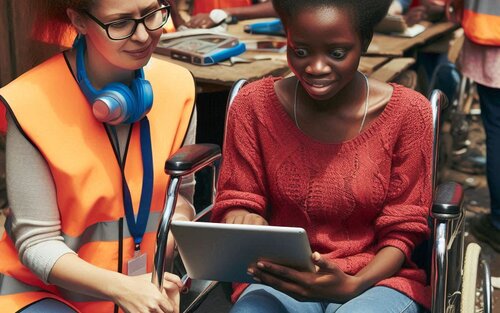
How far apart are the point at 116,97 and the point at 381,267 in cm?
77

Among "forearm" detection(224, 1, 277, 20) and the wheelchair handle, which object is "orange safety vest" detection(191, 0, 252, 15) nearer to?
"forearm" detection(224, 1, 277, 20)

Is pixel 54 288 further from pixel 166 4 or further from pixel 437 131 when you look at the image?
pixel 437 131

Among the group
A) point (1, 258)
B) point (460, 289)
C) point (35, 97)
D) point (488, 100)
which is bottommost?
point (488, 100)

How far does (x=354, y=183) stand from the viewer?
239 centimetres

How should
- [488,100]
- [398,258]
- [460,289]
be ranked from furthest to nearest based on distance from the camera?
[488,100] < [460,289] < [398,258]

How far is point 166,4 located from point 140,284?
71 centimetres

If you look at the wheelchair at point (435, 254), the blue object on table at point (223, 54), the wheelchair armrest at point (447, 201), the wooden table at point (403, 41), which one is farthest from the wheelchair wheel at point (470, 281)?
the wooden table at point (403, 41)

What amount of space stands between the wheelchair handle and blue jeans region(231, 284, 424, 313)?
207 mm

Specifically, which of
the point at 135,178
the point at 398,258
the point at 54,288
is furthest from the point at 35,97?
the point at 398,258

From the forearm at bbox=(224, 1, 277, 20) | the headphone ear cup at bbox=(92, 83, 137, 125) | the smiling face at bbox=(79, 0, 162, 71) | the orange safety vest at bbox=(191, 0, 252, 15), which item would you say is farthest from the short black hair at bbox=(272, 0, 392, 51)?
the orange safety vest at bbox=(191, 0, 252, 15)

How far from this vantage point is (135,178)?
2.45m

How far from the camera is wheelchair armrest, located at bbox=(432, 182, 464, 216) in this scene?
217 centimetres

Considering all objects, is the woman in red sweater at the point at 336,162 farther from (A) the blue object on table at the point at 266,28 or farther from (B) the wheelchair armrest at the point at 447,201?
(A) the blue object on table at the point at 266,28

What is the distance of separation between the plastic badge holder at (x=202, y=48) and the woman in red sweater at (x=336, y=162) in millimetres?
1329
